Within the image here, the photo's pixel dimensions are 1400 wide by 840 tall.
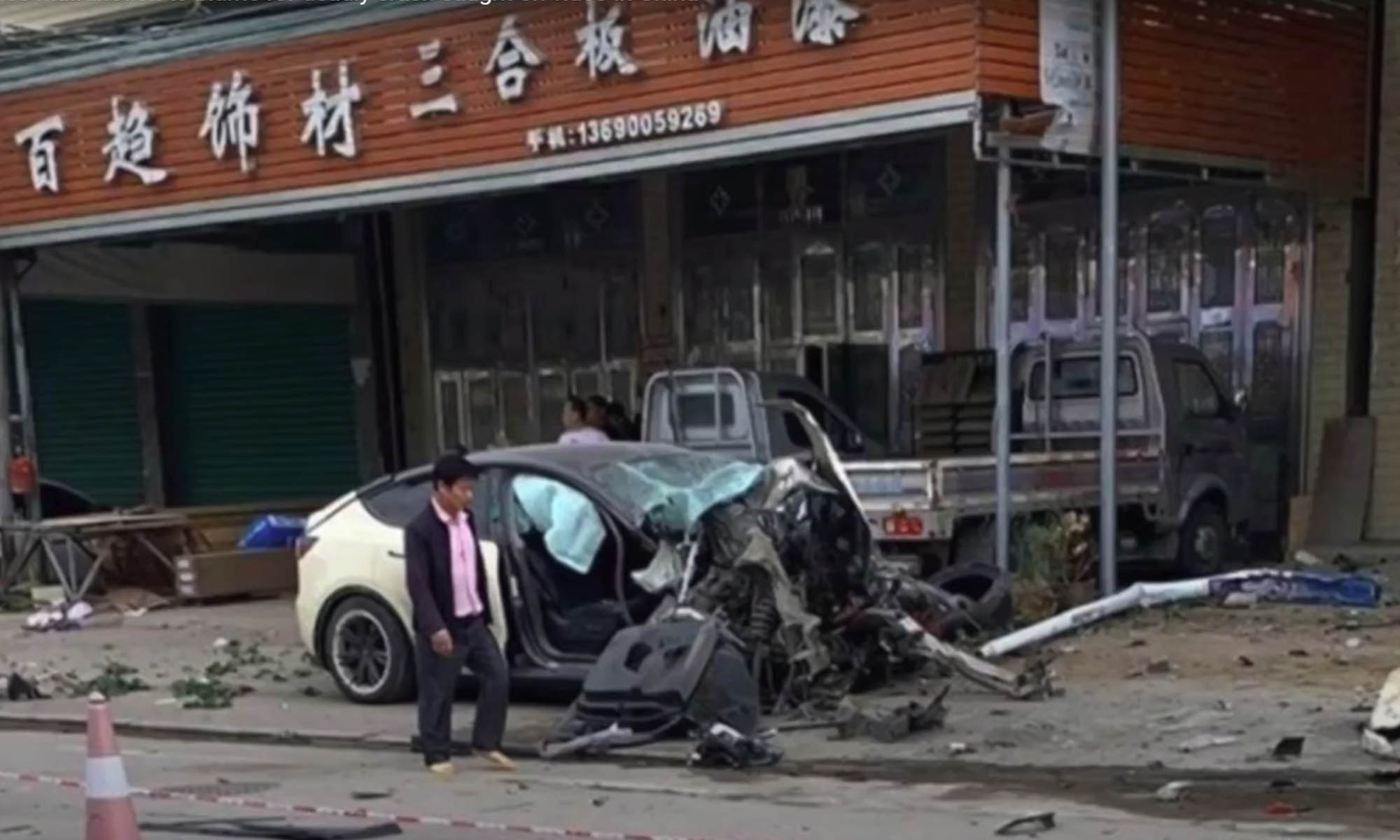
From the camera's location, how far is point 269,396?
26.4 meters

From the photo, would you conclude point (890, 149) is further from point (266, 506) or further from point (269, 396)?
point (269, 396)

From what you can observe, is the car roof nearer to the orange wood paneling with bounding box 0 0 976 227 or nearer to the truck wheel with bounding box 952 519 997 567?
the truck wheel with bounding box 952 519 997 567

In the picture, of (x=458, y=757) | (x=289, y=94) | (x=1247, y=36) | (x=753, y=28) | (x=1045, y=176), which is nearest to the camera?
(x=458, y=757)

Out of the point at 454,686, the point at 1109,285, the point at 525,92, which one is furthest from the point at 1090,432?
the point at 454,686

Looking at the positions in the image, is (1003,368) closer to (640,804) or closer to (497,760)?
(497,760)

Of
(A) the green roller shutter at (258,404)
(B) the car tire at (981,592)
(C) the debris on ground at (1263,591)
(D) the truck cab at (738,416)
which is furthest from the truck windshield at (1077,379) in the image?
(A) the green roller shutter at (258,404)

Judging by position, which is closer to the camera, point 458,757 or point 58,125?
point 458,757

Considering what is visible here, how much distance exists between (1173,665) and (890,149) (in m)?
9.71

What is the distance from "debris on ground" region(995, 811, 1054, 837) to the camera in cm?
761

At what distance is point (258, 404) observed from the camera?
87.2 feet

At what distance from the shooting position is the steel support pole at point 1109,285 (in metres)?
13.3

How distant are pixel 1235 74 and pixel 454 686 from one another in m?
8.33

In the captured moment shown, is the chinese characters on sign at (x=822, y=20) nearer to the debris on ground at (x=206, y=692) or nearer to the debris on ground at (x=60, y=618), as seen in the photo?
the debris on ground at (x=206, y=692)

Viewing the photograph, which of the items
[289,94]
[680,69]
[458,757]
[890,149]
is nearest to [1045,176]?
[890,149]
